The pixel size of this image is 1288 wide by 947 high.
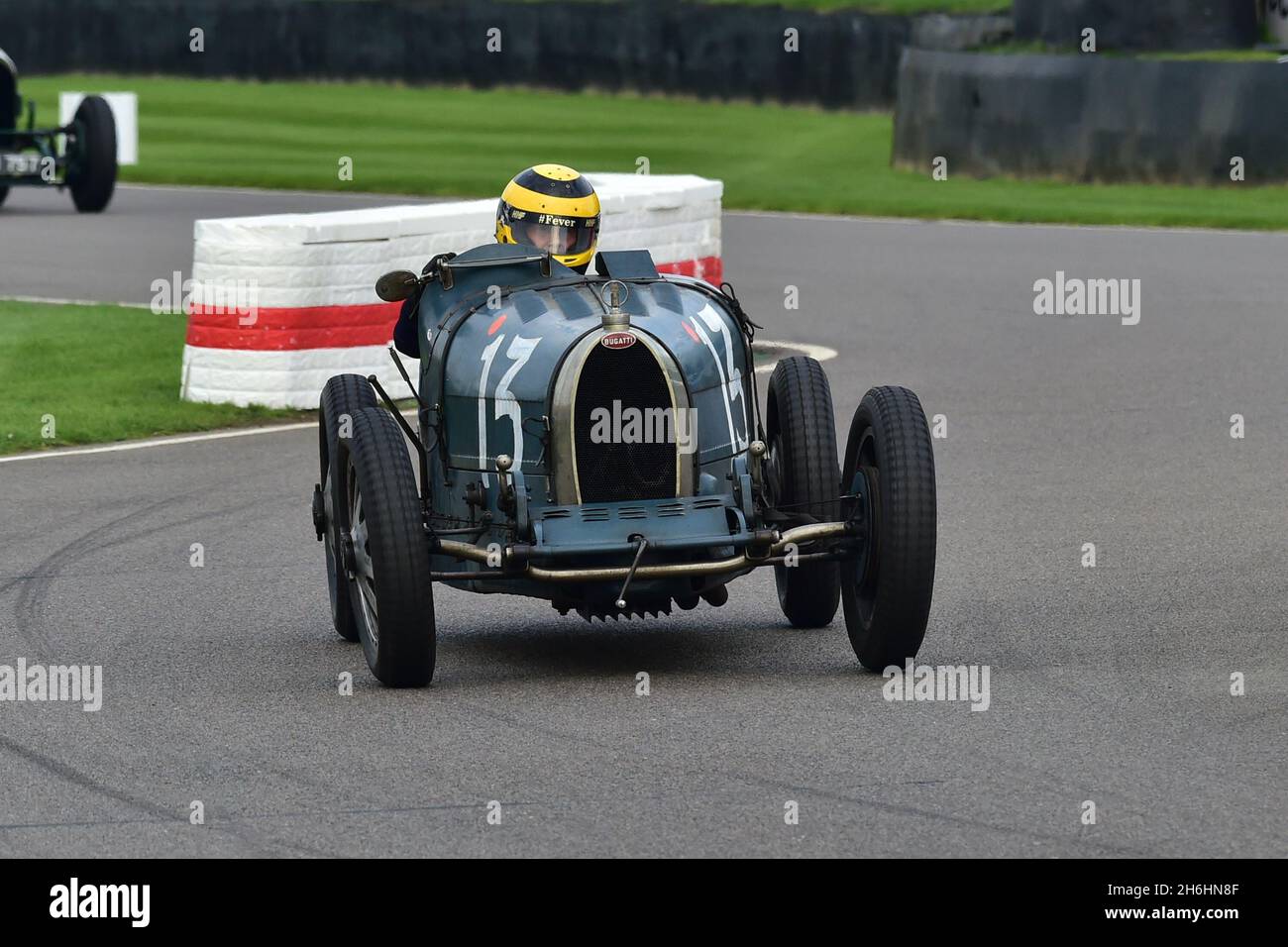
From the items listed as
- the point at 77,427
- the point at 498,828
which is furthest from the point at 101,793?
the point at 77,427

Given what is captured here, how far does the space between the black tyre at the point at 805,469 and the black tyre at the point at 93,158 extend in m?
18.4

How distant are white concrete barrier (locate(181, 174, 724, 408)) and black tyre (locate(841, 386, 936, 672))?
6.59m

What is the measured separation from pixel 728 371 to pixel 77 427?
20.6 feet

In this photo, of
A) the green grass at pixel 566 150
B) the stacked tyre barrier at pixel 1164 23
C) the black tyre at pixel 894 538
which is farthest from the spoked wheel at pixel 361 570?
the stacked tyre barrier at pixel 1164 23

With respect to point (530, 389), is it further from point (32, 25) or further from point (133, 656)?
point (32, 25)

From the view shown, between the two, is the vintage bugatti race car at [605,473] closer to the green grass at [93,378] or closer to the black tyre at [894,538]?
the black tyre at [894,538]

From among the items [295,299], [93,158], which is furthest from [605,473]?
[93,158]

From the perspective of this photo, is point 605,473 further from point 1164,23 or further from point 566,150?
point 566,150

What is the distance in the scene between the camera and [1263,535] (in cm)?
1027

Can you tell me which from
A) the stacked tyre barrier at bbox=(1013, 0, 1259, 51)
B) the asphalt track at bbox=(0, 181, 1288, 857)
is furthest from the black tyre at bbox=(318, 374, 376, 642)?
the stacked tyre barrier at bbox=(1013, 0, 1259, 51)

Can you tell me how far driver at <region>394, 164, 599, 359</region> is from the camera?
28.1 feet

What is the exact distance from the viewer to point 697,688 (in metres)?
7.63

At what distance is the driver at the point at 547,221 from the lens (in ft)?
28.1

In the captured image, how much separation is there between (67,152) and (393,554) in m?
20.2
